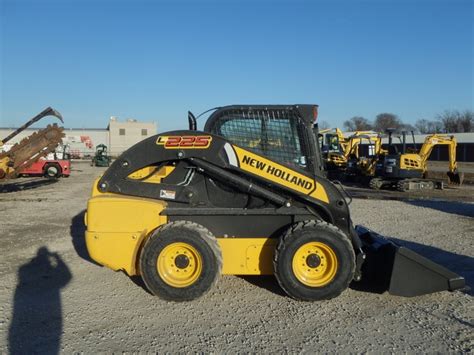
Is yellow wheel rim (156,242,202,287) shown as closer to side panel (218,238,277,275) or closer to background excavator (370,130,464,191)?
side panel (218,238,277,275)

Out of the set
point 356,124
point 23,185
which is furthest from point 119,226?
point 356,124

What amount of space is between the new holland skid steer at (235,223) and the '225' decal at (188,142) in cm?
1

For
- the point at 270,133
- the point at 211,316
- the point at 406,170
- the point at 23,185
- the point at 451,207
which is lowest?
the point at 211,316

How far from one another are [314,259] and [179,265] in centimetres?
152

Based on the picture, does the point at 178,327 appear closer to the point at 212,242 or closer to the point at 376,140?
the point at 212,242

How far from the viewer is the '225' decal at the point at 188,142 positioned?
4.98 m

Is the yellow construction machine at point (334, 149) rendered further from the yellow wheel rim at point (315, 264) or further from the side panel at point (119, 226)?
the side panel at point (119, 226)

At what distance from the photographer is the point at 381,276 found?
506 centimetres

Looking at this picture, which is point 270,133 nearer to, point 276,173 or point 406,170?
point 276,173

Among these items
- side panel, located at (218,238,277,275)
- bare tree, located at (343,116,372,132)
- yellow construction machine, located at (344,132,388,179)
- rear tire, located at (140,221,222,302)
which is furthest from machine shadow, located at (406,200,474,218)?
→ bare tree, located at (343,116,372,132)

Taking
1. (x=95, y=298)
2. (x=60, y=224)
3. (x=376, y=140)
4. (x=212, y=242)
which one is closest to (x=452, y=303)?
(x=212, y=242)

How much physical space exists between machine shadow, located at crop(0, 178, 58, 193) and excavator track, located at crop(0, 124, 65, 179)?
100 centimetres

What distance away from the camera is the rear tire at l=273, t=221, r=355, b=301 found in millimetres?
4773

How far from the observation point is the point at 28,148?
1664 centimetres
